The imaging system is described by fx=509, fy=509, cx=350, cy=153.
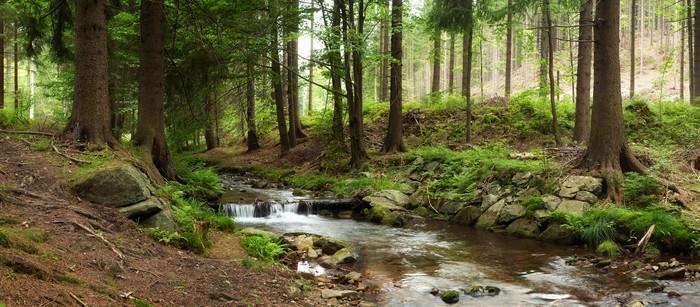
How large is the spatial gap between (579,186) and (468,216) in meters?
2.72

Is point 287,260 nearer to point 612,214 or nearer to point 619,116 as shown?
point 612,214

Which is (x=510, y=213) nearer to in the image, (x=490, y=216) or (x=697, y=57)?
(x=490, y=216)

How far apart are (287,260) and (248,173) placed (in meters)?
13.7

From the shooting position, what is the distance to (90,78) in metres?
8.59

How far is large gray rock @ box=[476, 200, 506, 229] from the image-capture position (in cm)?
1200

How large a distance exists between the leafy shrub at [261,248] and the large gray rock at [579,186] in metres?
6.39

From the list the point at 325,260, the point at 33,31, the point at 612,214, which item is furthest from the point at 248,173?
the point at 612,214

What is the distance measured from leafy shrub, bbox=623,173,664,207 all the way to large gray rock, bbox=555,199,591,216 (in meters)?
0.82

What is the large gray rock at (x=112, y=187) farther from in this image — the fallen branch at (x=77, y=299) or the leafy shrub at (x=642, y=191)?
the leafy shrub at (x=642, y=191)

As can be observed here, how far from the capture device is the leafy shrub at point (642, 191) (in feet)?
33.3

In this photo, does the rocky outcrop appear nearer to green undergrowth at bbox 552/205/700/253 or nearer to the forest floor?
the forest floor

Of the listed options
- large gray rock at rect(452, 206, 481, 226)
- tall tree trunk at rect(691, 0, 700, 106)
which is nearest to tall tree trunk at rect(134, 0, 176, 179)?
large gray rock at rect(452, 206, 481, 226)

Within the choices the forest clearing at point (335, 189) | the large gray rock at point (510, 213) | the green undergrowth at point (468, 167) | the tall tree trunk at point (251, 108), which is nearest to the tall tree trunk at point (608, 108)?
the forest clearing at point (335, 189)

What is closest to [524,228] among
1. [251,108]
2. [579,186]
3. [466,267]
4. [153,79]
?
[579,186]
